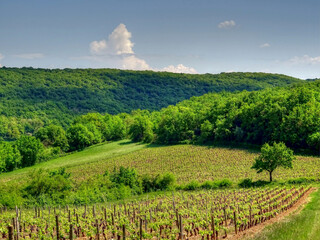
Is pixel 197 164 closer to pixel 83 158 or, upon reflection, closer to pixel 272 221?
pixel 83 158

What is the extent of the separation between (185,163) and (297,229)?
49.8m

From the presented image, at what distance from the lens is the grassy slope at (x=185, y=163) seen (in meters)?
56.2

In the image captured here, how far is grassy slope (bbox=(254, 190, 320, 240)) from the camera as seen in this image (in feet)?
64.3

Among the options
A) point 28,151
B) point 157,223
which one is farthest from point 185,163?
point 157,223

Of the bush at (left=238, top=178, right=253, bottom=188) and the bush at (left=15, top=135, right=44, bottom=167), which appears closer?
the bush at (left=238, top=178, right=253, bottom=188)

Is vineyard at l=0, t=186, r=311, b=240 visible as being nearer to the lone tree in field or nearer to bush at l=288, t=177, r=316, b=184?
bush at l=288, t=177, r=316, b=184

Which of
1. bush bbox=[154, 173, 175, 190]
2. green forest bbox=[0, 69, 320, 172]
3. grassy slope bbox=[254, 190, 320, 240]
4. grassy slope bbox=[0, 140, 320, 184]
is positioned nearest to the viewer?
grassy slope bbox=[254, 190, 320, 240]

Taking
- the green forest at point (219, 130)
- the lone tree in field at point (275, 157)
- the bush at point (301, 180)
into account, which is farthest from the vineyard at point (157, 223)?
the green forest at point (219, 130)

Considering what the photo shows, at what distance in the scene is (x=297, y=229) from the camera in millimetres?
21047

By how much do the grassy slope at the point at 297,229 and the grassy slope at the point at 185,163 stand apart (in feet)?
81.2

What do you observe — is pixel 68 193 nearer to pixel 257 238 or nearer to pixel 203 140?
pixel 257 238

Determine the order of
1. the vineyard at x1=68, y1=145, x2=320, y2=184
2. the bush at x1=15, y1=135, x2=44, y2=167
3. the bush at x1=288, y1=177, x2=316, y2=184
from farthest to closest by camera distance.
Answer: the bush at x1=15, y1=135, x2=44, y2=167 < the vineyard at x1=68, y1=145, x2=320, y2=184 < the bush at x1=288, y1=177, x2=316, y2=184

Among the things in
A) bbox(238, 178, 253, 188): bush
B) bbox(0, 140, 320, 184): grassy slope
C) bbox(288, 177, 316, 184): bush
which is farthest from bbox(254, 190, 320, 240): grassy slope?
bbox(0, 140, 320, 184): grassy slope

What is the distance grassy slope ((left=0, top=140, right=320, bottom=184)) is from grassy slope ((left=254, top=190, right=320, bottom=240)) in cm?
2474
